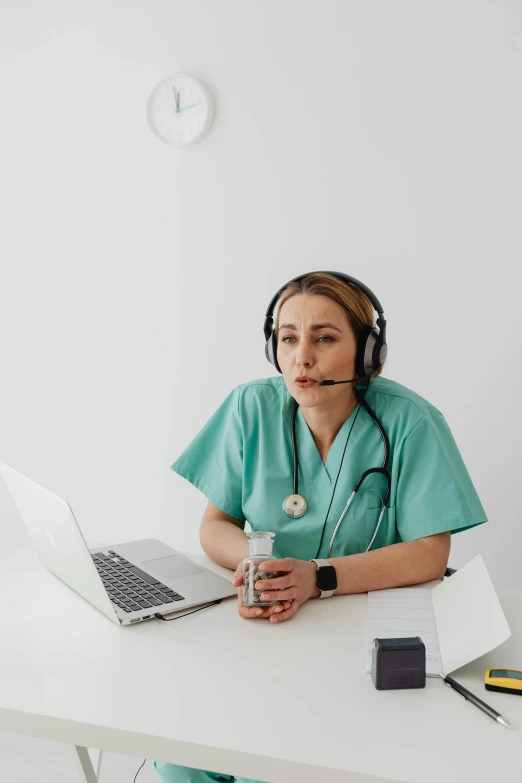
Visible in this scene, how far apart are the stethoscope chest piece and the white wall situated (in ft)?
3.39

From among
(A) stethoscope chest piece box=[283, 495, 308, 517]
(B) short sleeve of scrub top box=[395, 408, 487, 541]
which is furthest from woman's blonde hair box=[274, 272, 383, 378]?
(A) stethoscope chest piece box=[283, 495, 308, 517]

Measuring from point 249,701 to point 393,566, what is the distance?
478mm

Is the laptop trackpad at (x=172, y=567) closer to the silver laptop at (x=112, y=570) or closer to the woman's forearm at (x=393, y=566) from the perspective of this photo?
the silver laptop at (x=112, y=570)

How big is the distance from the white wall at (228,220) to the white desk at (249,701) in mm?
1279

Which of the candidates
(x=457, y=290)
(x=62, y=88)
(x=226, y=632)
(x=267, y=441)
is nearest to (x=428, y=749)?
(x=226, y=632)

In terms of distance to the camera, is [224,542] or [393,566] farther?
[224,542]

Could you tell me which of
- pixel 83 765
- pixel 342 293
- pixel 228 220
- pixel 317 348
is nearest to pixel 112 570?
pixel 83 765

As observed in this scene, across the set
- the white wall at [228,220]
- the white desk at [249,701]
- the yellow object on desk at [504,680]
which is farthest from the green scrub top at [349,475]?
the white wall at [228,220]

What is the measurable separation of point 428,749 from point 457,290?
169cm

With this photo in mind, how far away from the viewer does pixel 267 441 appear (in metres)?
1.53

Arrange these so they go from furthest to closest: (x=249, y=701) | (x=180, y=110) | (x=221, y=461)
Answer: (x=180, y=110) → (x=221, y=461) → (x=249, y=701)

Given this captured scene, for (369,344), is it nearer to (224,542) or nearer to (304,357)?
(304,357)

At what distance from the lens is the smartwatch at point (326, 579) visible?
1.22m

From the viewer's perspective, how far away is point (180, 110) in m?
2.48
